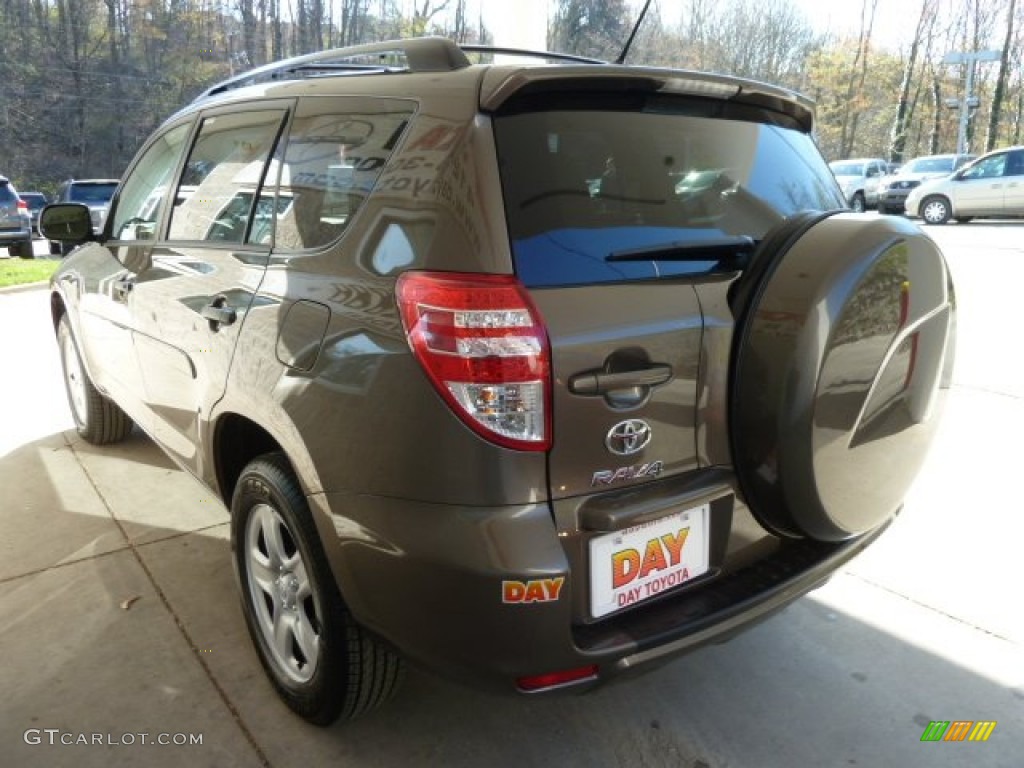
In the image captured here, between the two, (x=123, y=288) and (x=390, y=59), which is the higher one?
(x=390, y=59)

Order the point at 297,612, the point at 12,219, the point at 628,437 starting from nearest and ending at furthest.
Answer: the point at 628,437, the point at 297,612, the point at 12,219

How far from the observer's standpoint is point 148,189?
3.40 meters

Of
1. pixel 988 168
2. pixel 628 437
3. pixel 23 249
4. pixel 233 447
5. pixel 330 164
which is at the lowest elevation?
pixel 23 249

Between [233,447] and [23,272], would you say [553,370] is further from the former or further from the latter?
[23,272]

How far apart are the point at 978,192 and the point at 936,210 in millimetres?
1075

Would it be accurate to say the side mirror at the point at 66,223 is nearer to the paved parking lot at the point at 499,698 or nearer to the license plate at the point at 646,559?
the paved parking lot at the point at 499,698

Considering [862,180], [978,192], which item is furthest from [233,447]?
[862,180]

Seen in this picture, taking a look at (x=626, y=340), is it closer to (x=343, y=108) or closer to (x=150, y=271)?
(x=343, y=108)

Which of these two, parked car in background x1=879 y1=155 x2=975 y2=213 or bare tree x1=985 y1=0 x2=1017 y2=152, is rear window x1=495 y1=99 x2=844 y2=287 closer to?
parked car in background x1=879 y1=155 x2=975 y2=213

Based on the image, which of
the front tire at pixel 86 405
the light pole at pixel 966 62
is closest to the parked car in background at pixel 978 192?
the light pole at pixel 966 62

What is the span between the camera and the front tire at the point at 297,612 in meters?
2.01

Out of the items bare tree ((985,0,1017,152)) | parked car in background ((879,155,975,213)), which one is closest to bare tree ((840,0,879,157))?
bare tree ((985,0,1017,152))

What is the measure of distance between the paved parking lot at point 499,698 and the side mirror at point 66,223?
4.10ft

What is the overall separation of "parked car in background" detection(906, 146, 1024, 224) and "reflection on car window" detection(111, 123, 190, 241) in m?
19.1
